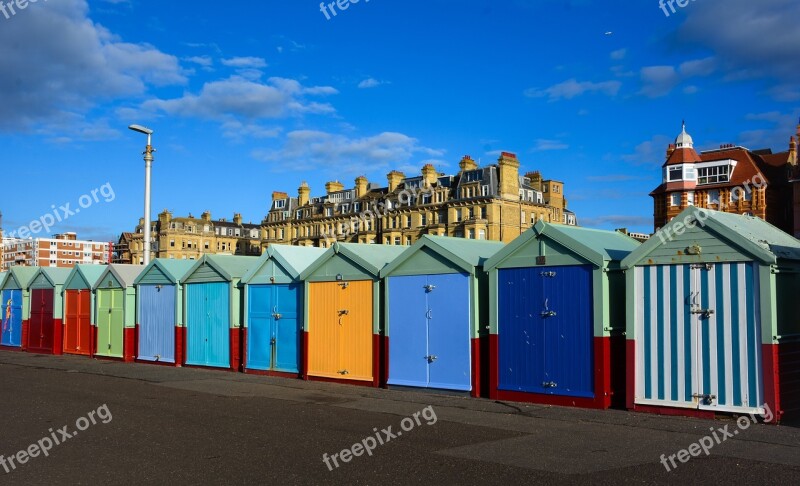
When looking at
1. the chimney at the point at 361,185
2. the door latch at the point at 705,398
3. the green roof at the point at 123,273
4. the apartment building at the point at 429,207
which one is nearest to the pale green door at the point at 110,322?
the green roof at the point at 123,273

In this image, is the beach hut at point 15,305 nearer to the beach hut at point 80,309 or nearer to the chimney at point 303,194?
the beach hut at point 80,309

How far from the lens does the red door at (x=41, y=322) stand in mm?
31547

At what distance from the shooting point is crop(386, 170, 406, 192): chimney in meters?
103

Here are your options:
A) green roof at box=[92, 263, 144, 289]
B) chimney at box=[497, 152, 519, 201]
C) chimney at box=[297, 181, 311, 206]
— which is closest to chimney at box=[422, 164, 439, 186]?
chimney at box=[497, 152, 519, 201]

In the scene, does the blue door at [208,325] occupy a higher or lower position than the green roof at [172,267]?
lower

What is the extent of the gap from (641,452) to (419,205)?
3516 inches

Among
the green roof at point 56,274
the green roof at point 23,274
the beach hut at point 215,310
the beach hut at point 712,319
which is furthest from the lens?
the green roof at point 23,274

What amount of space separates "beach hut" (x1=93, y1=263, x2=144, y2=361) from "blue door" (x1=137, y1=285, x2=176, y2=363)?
65 cm

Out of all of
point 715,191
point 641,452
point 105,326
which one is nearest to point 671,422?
point 641,452

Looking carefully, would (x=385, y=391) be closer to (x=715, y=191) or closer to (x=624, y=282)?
(x=624, y=282)

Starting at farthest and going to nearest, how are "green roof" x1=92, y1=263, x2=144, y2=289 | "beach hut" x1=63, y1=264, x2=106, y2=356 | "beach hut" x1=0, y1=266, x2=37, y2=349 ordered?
"beach hut" x1=0, y1=266, x2=37, y2=349
"beach hut" x1=63, y1=264, x2=106, y2=356
"green roof" x1=92, y1=263, x2=144, y2=289

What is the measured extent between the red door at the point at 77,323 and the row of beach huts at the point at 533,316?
19.2ft

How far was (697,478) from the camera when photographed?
340 inches

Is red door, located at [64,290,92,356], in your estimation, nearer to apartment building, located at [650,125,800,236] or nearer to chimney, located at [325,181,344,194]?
apartment building, located at [650,125,800,236]
